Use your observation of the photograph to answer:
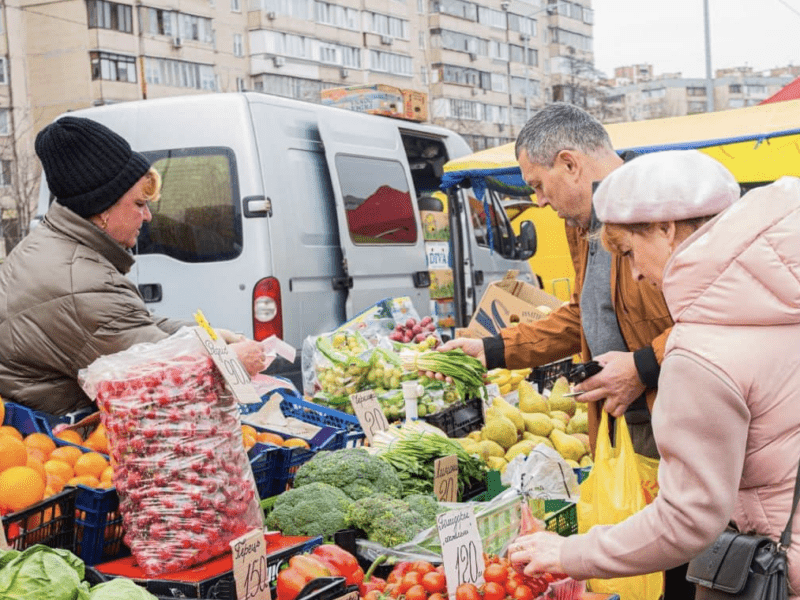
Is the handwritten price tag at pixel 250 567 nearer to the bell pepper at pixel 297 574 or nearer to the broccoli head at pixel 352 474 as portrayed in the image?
the bell pepper at pixel 297 574

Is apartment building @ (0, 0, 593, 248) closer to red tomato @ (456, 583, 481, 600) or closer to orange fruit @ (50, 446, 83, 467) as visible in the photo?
orange fruit @ (50, 446, 83, 467)

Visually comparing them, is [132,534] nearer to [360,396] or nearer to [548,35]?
[360,396]

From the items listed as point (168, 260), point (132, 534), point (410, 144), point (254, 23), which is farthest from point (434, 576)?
point (254, 23)

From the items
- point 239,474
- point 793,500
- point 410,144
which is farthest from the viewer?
point 410,144

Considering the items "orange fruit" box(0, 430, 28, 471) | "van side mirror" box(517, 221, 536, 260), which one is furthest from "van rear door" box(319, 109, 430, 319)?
"orange fruit" box(0, 430, 28, 471)

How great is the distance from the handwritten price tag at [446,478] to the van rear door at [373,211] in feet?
13.2

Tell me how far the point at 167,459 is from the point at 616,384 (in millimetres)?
1415

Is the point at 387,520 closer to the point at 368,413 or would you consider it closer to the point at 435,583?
the point at 435,583

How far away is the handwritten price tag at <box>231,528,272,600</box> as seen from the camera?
248 cm

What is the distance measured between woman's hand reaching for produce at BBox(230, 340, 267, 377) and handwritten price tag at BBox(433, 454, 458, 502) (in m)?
0.82

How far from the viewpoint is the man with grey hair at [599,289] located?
3.16 m

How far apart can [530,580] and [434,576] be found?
27 centimetres

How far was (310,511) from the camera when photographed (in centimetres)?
310

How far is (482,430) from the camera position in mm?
4973
